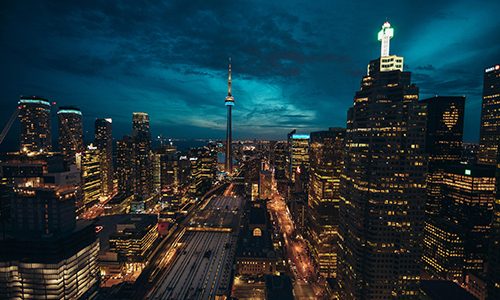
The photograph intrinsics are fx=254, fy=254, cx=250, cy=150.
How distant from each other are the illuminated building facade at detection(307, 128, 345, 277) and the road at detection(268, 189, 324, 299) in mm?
4720

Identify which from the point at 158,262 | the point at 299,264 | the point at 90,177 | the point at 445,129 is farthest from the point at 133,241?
the point at 445,129

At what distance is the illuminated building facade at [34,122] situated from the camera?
170000mm

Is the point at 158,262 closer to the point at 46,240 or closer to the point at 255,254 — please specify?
the point at 255,254

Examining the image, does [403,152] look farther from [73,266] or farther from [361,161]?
[73,266]

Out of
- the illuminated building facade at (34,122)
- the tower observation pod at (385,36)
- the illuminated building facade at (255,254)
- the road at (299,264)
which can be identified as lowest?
the road at (299,264)

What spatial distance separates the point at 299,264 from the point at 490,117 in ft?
362

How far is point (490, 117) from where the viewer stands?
384 ft

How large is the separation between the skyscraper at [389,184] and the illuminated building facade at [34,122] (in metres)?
198

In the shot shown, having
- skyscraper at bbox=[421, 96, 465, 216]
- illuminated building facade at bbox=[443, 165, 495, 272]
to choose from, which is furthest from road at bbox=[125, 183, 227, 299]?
skyscraper at bbox=[421, 96, 465, 216]

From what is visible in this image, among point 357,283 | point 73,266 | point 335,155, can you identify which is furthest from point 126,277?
point 335,155

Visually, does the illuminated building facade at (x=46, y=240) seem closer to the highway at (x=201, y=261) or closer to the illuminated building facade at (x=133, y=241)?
the highway at (x=201, y=261)

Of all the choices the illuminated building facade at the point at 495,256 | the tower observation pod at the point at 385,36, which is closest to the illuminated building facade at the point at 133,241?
the tower observation pod at the point at 385,36

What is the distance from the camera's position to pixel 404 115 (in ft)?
181

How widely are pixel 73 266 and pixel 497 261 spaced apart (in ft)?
324
